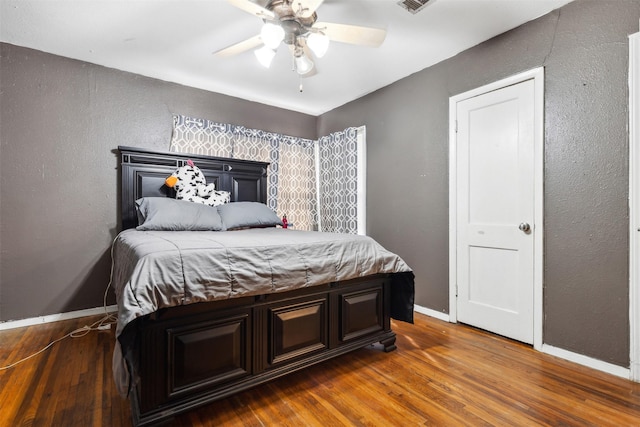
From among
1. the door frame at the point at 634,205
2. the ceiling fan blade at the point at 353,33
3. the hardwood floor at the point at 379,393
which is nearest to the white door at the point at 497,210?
the hardwood floor at the point at 379,393

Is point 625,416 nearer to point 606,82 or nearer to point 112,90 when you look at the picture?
point 606,82

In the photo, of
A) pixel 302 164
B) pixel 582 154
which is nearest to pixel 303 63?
pixel 582 154

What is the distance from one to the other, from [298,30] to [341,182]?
226cm

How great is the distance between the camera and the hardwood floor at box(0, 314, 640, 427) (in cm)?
154

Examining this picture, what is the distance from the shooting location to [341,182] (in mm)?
4105

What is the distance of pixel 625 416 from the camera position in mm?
1560

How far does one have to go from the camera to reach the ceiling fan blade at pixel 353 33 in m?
2.01

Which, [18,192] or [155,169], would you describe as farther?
[155,169]

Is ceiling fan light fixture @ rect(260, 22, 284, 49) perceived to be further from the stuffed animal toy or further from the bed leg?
the bed leg

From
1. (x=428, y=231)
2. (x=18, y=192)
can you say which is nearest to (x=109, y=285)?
(x=18, y=192)

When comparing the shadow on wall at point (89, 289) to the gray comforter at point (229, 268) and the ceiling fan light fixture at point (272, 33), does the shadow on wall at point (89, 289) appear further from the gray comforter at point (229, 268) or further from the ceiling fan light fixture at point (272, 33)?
the ceiling fan light fixture at point (272, 33)

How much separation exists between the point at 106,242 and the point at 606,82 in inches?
169

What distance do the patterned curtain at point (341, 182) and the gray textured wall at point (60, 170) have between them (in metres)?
2.13

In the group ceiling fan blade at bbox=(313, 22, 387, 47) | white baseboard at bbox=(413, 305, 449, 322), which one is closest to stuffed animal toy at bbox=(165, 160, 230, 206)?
ceiling fan blade at bbox=(313, 22, 387, 47)
